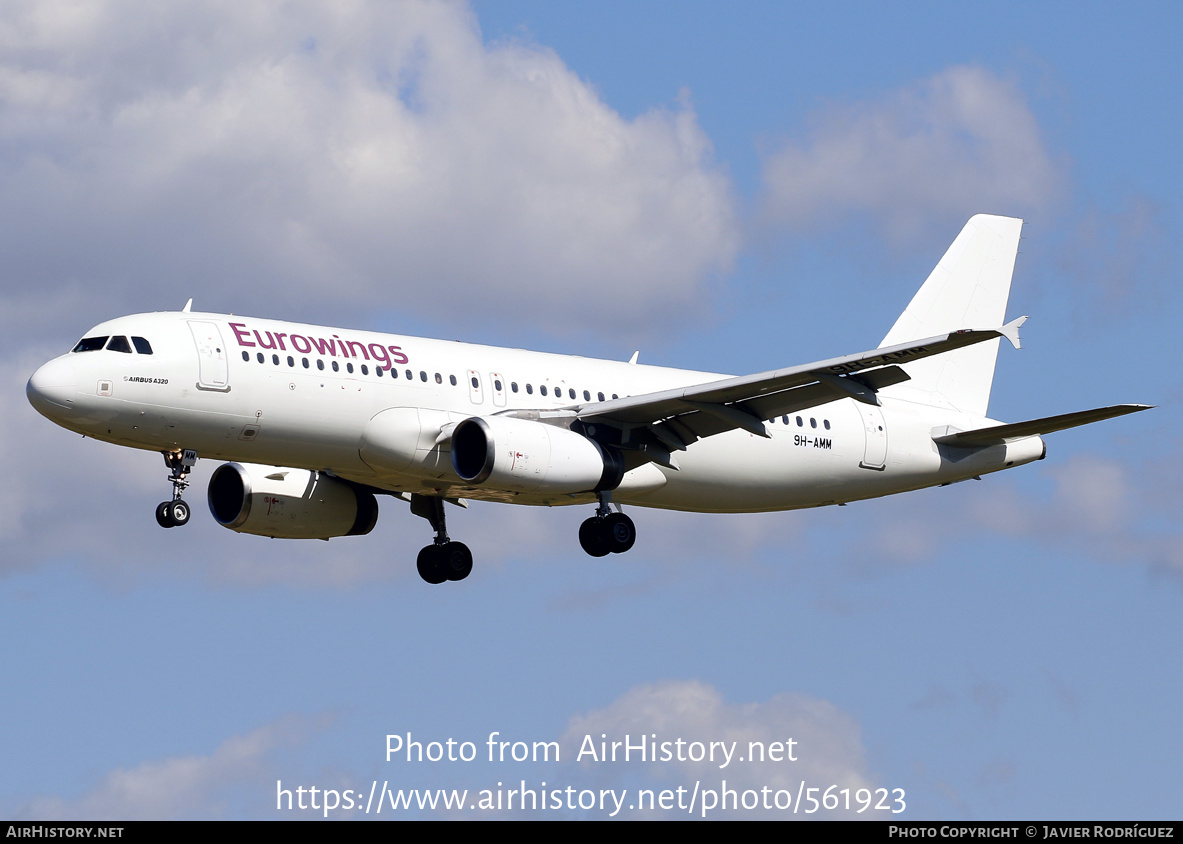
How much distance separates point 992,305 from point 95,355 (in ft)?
87.5

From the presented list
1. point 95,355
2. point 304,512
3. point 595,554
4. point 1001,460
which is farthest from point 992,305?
point 95,355

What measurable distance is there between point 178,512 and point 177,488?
0.58 m

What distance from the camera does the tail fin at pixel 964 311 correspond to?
4981cm

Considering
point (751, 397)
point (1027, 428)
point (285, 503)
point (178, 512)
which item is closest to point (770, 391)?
point (751, 397)

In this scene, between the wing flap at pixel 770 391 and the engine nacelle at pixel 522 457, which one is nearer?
the wing flap at pixel 770 391

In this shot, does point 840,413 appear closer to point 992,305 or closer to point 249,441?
point 992,305

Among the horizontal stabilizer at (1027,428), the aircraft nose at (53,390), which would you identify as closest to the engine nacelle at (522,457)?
the aircraft nose at (53,390)

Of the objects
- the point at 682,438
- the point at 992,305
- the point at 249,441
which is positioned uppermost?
the point at 992,305

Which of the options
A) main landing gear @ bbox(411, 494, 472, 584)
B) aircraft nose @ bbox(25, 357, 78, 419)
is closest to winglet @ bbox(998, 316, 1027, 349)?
main landing gear @ bbox(411, 494, 472, 584)

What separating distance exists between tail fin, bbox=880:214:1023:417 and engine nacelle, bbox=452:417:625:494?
40.1ft

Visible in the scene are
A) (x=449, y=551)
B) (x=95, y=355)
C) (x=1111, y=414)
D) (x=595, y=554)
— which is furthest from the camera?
(x=449, y=551)

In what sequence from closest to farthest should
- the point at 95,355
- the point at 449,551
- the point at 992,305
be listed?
the point at 95,355, the point at 449,551, the point at 992,305

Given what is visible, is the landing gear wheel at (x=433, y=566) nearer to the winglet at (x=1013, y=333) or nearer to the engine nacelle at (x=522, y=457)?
the engine nacelle at (x=522, y=457)

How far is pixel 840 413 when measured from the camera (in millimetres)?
46438
